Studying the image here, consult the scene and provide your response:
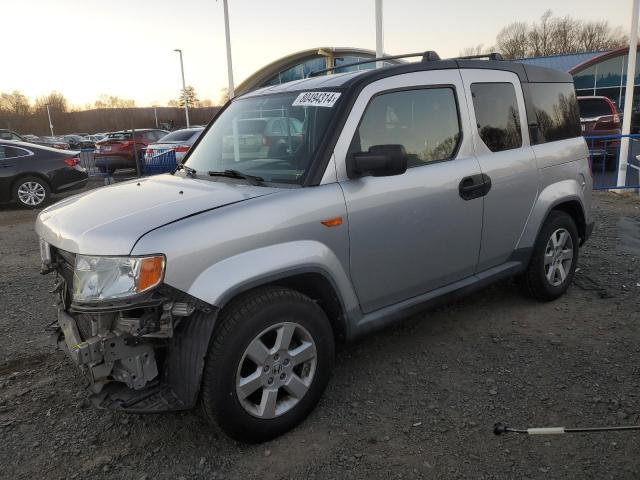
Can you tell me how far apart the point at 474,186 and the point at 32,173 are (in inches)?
402

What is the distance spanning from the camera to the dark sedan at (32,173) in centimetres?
1064

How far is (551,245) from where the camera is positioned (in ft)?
14.4

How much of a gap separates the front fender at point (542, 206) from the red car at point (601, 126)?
856 centimetres

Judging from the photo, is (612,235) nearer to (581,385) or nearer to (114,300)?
(581,385)

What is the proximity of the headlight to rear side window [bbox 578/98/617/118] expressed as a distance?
1538cm

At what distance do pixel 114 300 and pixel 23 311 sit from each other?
316 centimetres

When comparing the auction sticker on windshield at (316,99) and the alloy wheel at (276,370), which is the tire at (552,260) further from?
the alloy wheel at (276,370)

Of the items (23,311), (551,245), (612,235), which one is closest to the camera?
(551,245)

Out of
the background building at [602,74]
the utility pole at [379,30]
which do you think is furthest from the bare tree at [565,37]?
the utility pole at [379,30]

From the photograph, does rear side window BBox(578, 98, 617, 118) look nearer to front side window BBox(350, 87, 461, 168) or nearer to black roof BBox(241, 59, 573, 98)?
black roof BBox(241, 59, 573, 98)

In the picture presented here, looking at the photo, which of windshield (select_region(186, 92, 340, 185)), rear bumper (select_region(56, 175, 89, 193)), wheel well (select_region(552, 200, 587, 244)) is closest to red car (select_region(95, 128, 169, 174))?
rear bumper (select_region(56, 175, 89, 193))

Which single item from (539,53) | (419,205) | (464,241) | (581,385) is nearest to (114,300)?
(419,205)

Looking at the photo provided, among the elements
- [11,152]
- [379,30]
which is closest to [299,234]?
[379,30]

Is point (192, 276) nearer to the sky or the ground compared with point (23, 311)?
nearer to the sky
